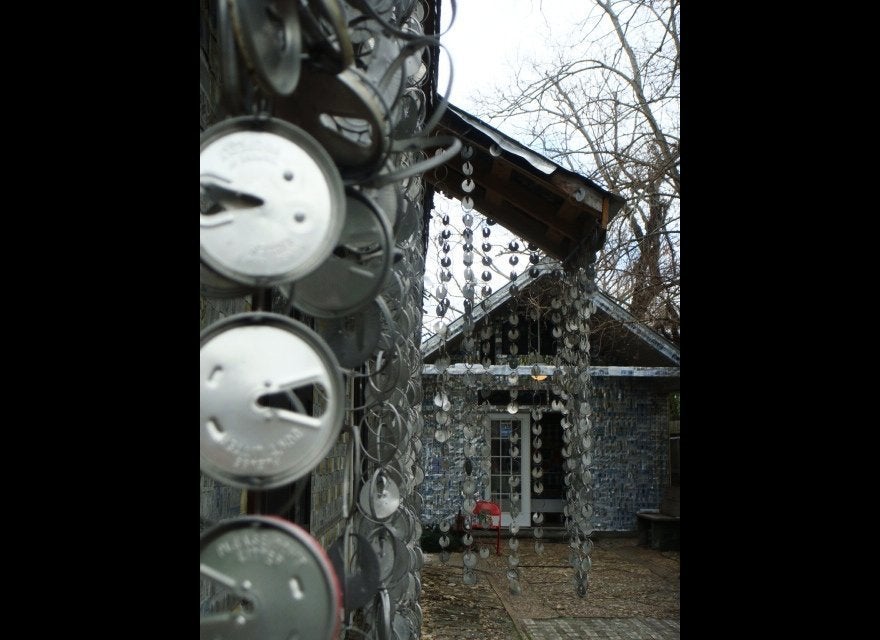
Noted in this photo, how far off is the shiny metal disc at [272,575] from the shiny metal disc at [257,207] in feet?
0.78

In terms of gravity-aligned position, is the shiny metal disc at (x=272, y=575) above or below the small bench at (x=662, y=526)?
above

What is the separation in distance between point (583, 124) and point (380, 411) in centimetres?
731

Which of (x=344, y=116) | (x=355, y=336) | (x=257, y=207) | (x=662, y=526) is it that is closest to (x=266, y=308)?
(x=257, y=207)

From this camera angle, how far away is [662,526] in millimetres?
9609

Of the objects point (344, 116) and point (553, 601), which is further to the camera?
point (553, 601)

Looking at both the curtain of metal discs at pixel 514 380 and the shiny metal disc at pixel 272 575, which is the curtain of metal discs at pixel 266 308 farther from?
the curtain of metal discs at pixel 514 380

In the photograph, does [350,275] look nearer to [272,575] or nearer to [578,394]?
[272,575]

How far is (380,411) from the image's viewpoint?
2.24 m

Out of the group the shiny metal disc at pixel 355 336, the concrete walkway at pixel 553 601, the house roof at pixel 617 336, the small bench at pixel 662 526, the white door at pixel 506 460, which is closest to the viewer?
the shiny metal disc at pixel 355 336

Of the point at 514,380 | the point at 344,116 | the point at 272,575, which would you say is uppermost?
the point at 344,116

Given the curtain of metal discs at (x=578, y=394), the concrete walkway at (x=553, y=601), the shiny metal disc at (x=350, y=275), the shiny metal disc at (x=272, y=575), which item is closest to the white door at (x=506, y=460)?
the concrete walkway at (x=553, y=601)

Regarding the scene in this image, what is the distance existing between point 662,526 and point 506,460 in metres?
2.25

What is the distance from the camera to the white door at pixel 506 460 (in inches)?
412
